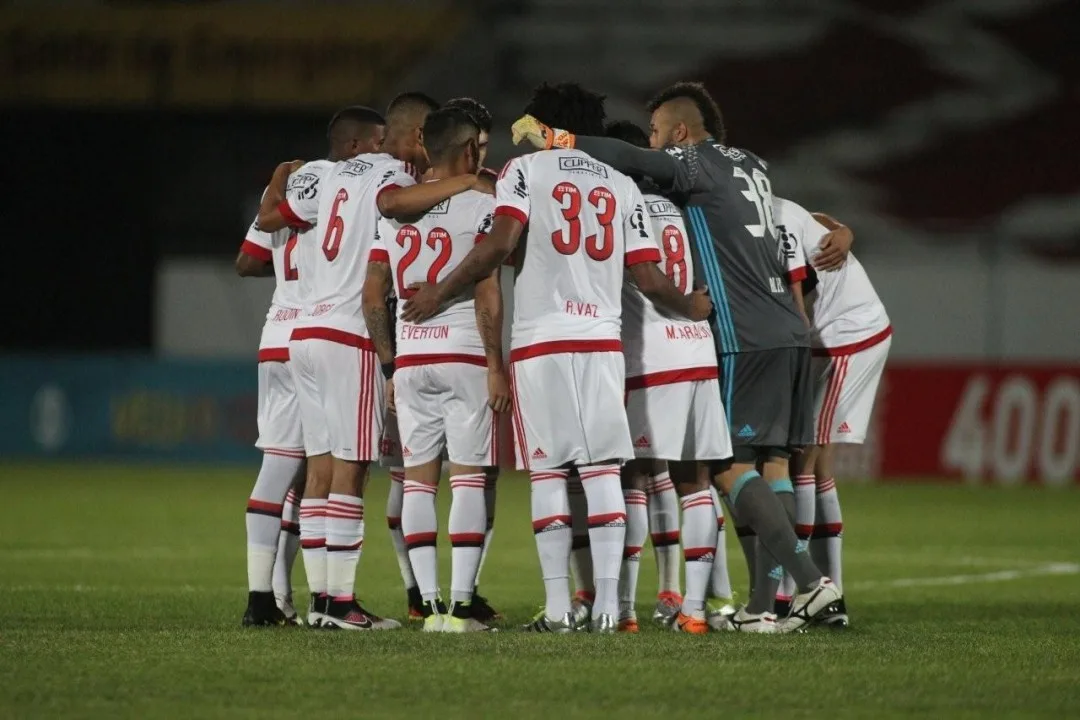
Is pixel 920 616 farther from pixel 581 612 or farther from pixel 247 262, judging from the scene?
pixel 247 262

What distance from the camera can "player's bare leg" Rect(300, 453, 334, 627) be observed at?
7973mm

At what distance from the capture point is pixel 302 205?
26.7 feet

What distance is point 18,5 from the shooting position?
2719 centimetres

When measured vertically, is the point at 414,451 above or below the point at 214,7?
below

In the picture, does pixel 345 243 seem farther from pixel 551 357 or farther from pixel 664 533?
pixel 664 533

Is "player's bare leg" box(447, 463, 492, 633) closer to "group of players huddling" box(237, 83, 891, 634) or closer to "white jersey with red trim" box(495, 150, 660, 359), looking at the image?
"group of players huddling" box(237, 83, 891, 634)

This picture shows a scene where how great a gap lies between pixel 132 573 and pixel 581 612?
3865 millimetres

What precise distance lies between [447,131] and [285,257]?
1211 millimetres

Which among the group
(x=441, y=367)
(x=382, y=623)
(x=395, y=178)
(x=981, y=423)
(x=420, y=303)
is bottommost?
(x=382, y=623)

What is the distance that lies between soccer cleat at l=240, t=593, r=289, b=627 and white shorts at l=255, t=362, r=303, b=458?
705 millimetres

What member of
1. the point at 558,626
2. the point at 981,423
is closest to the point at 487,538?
the point at 558,626

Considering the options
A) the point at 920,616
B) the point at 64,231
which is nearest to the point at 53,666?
the point at 920,616

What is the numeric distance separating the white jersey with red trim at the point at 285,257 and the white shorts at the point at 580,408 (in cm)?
141

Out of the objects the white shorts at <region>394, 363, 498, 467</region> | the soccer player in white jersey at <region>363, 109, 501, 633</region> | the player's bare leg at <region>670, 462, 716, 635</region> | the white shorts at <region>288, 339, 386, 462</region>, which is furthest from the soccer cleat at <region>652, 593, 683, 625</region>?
the white shorts at <region>288, 339, 386, 462</region>
